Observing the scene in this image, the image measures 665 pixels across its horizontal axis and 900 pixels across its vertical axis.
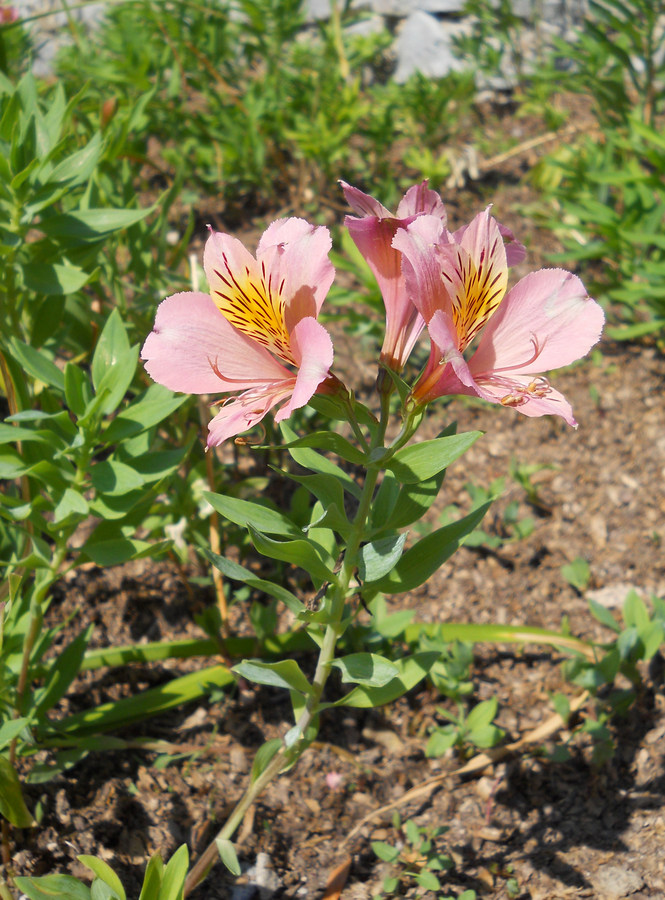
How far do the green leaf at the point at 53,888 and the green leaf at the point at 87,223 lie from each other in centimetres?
121

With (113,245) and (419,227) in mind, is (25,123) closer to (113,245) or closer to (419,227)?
(113,245)

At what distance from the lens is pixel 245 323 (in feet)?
3.32

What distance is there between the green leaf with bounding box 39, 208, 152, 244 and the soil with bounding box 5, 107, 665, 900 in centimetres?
89

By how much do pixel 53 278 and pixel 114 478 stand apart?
0.49 m

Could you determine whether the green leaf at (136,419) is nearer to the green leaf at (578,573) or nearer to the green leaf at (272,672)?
the green leaf at (272,672)

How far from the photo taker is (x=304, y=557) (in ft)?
3.77

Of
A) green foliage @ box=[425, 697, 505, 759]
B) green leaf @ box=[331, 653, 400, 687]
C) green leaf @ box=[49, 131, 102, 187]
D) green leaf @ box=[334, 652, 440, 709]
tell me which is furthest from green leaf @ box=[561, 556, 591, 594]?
green leaf @ box=[49, 131, 102, 187]

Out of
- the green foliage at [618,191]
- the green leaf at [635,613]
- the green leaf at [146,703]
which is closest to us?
the green leaf at [146,703]

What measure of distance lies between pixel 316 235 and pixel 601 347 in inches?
89.2

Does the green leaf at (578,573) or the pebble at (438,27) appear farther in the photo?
the pebble at (438,27)

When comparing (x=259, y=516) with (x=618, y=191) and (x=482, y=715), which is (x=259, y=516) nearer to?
(x=482, y=715)

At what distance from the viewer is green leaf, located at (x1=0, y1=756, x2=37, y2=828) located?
132cm

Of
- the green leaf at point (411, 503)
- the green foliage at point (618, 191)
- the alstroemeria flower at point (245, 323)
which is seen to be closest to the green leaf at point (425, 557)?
the green leaf at point (411, 503)

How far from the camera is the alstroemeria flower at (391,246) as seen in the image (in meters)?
0.96
